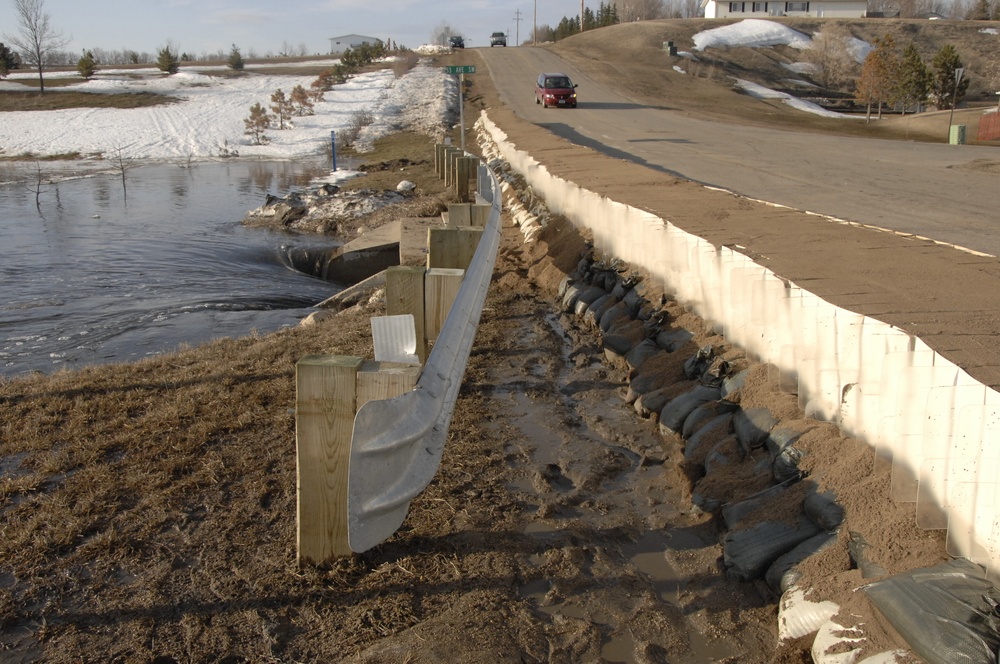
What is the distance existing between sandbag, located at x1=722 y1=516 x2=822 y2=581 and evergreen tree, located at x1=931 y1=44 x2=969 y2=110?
48173 mm

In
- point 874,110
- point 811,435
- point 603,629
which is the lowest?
point 603,629

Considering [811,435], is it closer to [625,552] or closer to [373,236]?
[625,552]

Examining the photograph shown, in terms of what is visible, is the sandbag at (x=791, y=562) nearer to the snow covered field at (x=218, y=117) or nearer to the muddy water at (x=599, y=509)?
the muddy water at (x=599, y=509)

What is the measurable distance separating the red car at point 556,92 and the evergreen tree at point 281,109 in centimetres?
1672

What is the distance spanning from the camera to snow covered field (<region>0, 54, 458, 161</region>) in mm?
38594

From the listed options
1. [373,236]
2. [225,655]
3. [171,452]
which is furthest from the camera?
[373,236]

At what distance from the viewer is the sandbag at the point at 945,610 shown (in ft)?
9.21

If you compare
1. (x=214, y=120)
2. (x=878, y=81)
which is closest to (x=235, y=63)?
(x=214, y=120)

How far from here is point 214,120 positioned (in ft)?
155

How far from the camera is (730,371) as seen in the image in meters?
5.84

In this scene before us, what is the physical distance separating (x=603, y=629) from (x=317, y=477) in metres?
1.45

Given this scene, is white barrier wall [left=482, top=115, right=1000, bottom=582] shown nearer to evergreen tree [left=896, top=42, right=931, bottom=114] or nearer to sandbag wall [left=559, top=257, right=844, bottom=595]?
sandbag wall [left=559, top=257, right=844, bottom=595]

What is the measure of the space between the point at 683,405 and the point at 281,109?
151ft

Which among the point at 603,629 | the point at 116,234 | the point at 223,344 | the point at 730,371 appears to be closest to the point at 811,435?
the point at 730,371
